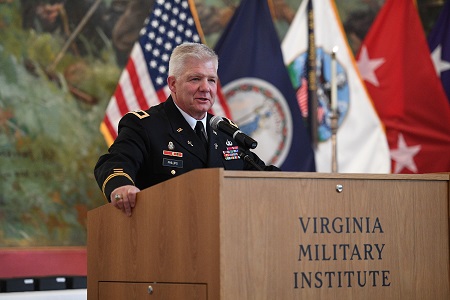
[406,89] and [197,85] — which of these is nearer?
[197,85]

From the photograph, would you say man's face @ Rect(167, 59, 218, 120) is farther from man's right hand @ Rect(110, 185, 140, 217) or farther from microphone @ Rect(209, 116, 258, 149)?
man's right hand @ Rect(110, 185, 140, 217)

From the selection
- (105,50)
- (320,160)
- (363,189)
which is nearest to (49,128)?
(105,50)

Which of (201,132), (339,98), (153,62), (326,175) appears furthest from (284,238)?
(339,98)

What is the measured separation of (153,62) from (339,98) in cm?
186

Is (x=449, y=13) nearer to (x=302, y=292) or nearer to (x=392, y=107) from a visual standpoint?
(x=392, y=107)

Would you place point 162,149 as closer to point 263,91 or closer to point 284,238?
point 284,238

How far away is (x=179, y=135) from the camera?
3.87m

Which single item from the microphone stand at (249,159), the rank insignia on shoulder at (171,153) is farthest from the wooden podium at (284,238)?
the rank insignia on shoulder at (171,153)

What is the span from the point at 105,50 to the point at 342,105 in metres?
2.27

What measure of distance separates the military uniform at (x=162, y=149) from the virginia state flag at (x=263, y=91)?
295 centimetres

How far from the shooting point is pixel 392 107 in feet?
24.6

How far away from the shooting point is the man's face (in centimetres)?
385

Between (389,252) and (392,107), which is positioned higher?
(392,107)

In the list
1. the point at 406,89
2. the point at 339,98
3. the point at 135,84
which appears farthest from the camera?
the point at 406,89
